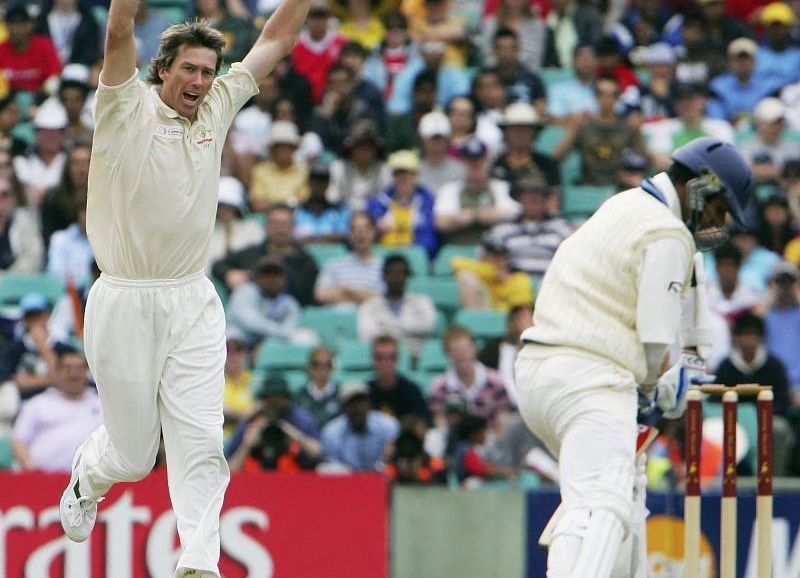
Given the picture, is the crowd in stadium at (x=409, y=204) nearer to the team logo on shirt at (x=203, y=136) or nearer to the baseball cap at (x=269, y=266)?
the baseball cap at (x=269, y=266)

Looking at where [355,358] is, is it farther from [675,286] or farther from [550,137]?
[675,286]

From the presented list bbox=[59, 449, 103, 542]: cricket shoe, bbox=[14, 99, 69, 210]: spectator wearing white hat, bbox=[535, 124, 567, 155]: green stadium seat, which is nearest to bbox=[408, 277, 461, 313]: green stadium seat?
bbox=[535, 124, 567, 155]: green stadium seat

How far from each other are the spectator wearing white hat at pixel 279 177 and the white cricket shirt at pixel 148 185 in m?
6.49

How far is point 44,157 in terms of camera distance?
13.6 metres

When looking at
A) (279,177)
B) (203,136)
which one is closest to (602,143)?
(279,177)

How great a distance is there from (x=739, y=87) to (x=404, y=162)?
3.08 m

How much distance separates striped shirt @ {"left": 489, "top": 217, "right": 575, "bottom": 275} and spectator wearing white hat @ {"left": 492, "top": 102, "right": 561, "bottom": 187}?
0.75 metres

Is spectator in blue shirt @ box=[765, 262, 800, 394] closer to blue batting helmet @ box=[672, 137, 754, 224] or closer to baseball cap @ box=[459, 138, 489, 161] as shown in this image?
baseball cap @ box=[459, 138, 489, 161]

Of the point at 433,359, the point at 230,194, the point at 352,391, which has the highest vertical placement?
the point at 230,194

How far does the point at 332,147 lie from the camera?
46.5 ft

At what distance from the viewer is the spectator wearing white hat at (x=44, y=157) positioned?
526 inches

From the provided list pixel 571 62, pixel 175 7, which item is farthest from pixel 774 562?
pixel 175 7

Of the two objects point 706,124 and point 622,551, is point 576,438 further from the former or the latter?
point 706,124

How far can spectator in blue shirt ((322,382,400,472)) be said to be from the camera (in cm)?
1127
